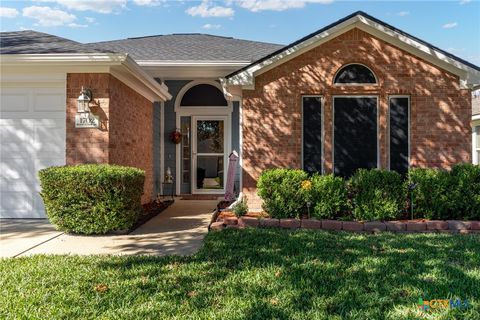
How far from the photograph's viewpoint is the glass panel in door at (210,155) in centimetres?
1261

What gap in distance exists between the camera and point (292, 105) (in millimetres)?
8055

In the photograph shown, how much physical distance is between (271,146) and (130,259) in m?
4.14

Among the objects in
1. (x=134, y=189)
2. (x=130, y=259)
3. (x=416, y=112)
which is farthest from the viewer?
(x=416, y=112)

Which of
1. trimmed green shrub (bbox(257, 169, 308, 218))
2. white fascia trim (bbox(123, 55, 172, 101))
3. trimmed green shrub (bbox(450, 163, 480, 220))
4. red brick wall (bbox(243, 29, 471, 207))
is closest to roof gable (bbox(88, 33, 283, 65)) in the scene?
white fascia trim (bbox(123, 55, 172, 101))

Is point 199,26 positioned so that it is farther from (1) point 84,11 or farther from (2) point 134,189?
(2) point 134,189

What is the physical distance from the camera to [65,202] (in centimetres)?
629

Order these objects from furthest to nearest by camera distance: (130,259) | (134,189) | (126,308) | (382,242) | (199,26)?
(199,26) < (134,189) < (382,242) < (130,259) < (126,308)

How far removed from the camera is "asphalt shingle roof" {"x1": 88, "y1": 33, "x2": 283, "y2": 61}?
11570 mm

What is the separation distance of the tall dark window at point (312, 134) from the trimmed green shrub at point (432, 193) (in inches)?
73.8

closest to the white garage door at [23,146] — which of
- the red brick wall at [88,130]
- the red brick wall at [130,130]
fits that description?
the red brick wall at [88,130]

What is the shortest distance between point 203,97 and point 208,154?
1.86m

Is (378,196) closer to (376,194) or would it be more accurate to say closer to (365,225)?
(376,194)

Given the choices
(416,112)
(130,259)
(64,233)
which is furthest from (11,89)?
(416,112)

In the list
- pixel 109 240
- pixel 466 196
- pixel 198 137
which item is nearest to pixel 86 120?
pixel 109 240
